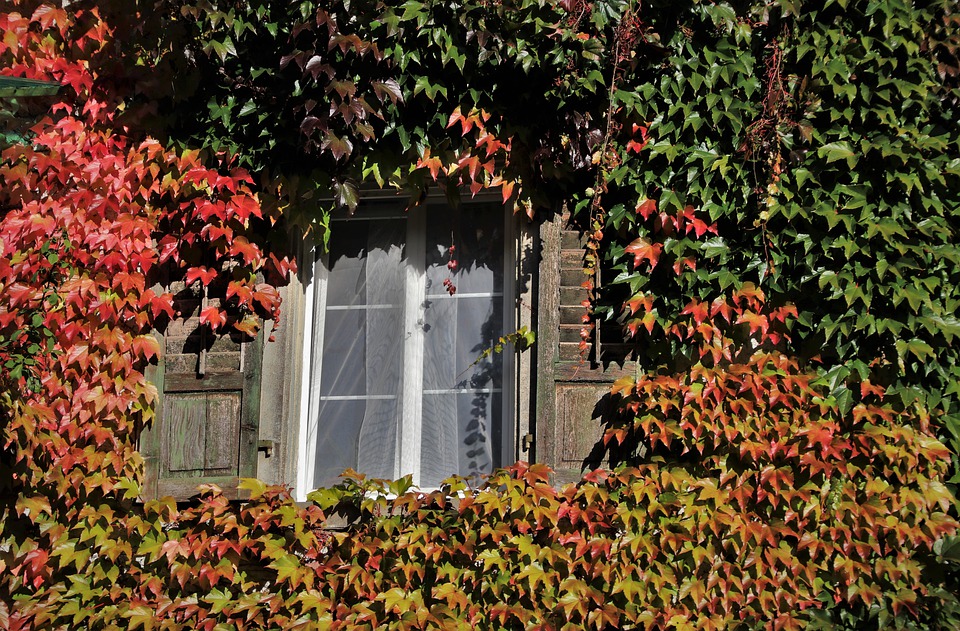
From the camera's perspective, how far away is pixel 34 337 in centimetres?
438

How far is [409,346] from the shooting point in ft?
15.3

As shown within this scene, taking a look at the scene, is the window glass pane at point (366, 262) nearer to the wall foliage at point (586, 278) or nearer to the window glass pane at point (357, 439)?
the wall foliage at point (586, 278)

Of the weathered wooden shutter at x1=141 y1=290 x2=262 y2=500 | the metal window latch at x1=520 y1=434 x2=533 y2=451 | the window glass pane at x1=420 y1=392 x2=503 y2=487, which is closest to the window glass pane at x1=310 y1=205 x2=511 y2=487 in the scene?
the window glass pane at x1=420 y1=392 x2=503 y2=487

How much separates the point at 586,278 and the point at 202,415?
1.85 m

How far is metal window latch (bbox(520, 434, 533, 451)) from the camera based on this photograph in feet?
14.1

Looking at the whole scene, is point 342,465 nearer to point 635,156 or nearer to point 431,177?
point 431,177

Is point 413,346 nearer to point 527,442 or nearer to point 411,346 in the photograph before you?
point 411,346

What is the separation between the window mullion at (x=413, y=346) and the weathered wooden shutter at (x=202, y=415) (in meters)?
0.68

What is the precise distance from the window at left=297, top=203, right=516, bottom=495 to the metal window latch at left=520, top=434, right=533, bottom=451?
16 centimetres

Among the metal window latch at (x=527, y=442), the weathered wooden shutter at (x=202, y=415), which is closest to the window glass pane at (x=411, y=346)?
the metal window latch at (x=527, y=442)

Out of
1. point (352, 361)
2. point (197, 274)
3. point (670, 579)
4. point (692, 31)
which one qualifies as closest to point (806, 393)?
point (670, 579)

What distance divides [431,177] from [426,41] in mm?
605

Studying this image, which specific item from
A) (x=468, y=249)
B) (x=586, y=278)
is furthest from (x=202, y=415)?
(x=586, y=278)

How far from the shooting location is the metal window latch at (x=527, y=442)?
4.30 m
